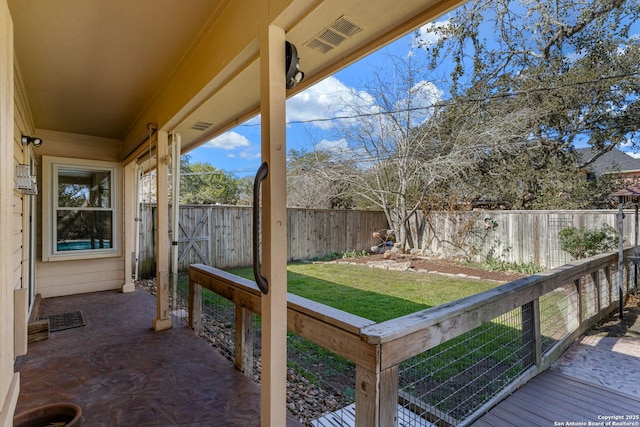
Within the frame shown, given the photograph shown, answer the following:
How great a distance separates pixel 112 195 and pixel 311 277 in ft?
12.4

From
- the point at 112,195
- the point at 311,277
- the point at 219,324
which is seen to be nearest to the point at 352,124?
the point at 311,277

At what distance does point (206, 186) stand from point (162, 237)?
55.2ft

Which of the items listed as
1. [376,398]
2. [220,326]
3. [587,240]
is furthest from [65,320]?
[587,240]

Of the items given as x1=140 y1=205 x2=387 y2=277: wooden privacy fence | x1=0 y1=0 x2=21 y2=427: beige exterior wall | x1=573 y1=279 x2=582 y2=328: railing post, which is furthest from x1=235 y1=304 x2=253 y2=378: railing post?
x1=140 y1=205 x2=387 y2=277: wooden privacy fence

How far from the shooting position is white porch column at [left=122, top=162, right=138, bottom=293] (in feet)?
16.2

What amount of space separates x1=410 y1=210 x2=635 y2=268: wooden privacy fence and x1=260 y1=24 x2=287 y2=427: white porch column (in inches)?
293

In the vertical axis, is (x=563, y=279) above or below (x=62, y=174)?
below

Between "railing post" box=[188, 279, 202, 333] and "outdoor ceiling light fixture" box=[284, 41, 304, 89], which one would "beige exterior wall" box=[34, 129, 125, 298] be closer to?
"railing post" box=[188, 279, 202, 333]

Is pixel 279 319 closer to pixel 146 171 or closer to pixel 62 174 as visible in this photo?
pixel 62 174

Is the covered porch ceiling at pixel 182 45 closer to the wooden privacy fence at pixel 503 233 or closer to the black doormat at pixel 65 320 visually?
the black doormat at pixel 65 320

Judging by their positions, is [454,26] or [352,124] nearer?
[454,26]

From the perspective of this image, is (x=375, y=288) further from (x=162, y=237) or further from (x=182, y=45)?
(x=182, y=45)

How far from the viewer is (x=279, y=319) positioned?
4.36ft

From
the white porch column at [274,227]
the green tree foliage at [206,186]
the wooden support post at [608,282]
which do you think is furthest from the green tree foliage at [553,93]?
the green tree foliage at [206,186]
